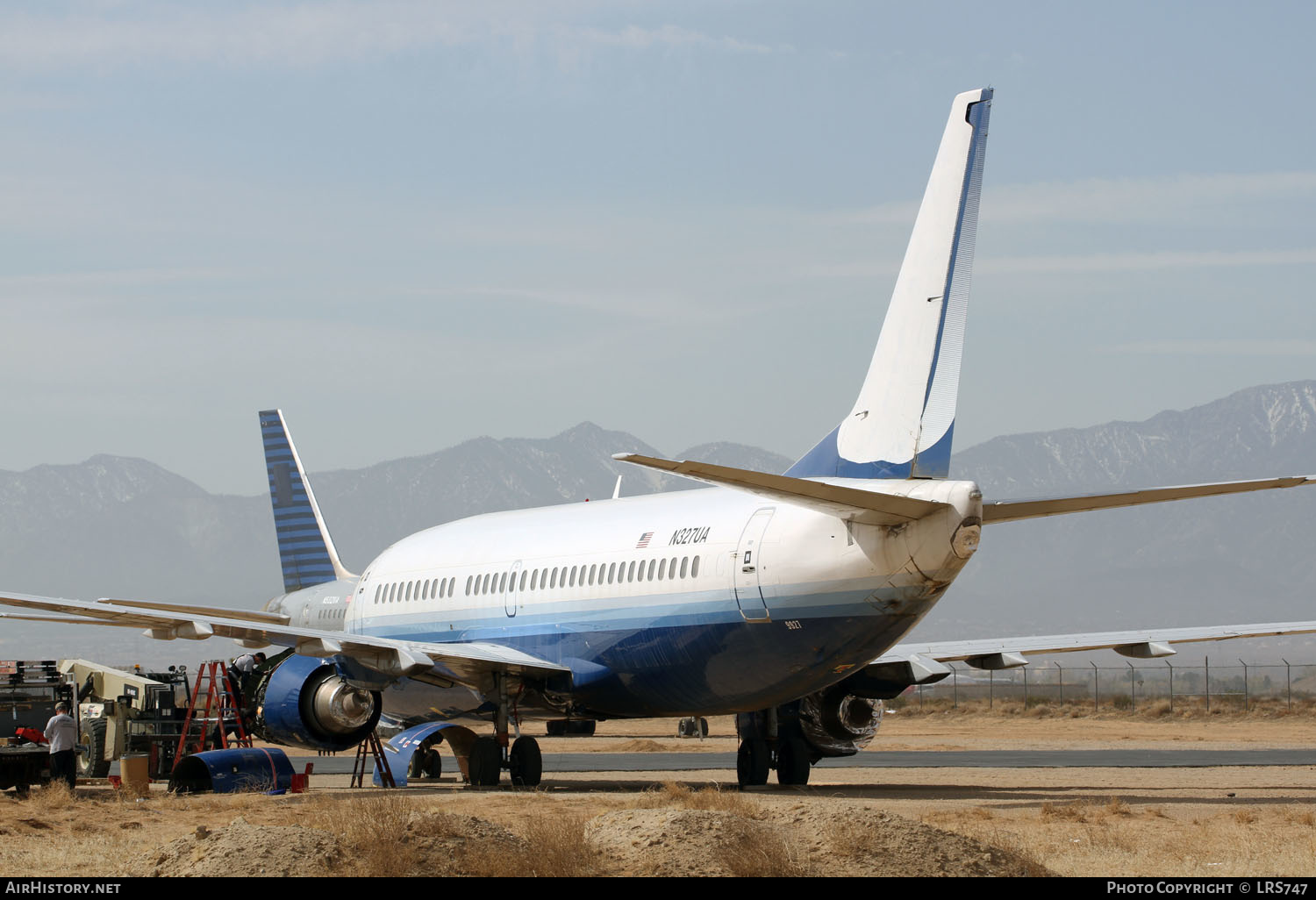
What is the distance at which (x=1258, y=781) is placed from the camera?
2714 cm

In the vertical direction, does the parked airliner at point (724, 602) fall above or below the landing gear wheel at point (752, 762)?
above

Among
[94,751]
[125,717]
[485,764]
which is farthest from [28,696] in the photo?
[485,764]

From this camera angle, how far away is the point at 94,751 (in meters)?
30.8

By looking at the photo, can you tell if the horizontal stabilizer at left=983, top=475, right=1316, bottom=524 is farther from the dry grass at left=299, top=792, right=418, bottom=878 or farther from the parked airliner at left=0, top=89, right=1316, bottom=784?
the dry grass at left=299, top=792, right=418, bottom=878

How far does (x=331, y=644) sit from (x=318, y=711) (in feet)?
13.1

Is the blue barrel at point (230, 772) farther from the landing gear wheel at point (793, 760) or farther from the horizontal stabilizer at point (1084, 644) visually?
the horizontal stabilizer at point (1084, 644)

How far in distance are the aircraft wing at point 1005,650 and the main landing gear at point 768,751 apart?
159 centimetres

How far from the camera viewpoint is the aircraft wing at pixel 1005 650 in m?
26.3

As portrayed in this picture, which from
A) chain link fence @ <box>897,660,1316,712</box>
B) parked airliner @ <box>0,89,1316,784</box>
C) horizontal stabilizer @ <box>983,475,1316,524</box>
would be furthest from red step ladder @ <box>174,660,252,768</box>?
horizontal stabilizer @ <box>983,475,1316,524</box>

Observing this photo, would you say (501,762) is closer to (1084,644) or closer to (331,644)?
(331,644)

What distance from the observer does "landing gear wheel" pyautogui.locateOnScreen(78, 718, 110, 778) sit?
30594 millimetres

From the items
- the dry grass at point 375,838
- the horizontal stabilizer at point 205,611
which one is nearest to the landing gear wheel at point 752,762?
the horizontal stabilizer at point 205,611

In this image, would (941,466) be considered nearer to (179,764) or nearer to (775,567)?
(775,567)

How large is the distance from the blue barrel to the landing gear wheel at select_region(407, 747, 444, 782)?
452cm
